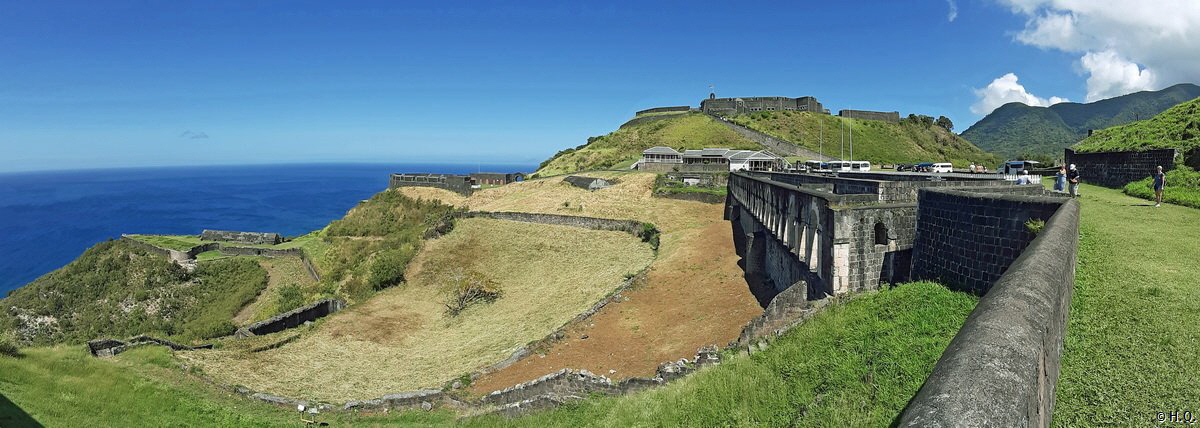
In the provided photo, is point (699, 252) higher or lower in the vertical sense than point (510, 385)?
higher

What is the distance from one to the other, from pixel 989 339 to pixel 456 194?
59403mm

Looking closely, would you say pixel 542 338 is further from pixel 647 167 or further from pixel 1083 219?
pixel 647 167

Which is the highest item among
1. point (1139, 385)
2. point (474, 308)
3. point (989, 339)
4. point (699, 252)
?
point (989, 339)

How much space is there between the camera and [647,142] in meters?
82.4

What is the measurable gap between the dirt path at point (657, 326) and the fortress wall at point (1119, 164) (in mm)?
14486

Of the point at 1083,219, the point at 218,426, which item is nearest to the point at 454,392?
the point at 218,426

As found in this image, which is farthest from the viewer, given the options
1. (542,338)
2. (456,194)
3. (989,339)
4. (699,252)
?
(456,194)

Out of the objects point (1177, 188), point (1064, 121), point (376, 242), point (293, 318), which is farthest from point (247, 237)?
point (1064, 121)

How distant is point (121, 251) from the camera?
51.2m

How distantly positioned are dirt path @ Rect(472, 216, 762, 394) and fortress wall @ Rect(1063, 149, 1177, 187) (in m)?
14.5

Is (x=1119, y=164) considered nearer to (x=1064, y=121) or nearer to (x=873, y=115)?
(x=873, y=115)

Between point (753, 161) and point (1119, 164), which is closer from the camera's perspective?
point (1119, 164)

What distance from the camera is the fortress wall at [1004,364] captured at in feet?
9.67

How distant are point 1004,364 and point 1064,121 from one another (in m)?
247
